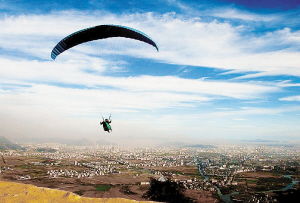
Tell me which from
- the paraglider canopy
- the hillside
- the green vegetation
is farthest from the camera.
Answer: the green vegetation

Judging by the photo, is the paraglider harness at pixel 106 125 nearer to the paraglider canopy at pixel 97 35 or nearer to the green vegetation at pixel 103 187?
the paraglider canopy at pixel 97 35

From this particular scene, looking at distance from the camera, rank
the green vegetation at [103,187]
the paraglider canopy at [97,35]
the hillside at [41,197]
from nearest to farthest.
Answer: the hillside at [41,197], the paraglider canopy at [97,35], the green vegetation at [103,187]

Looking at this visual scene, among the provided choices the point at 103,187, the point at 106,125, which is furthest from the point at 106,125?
the point at 103,187

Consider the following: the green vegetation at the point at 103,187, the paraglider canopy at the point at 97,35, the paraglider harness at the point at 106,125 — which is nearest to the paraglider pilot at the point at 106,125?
the paraglider harness at the point at 106,125

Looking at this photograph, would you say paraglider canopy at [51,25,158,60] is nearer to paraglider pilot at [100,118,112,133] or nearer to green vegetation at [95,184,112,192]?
paraglider pilot at [100,118,112,133]

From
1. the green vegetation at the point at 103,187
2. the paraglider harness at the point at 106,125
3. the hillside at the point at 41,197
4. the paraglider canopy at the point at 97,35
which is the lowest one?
the green vegetation at the point at 103,187

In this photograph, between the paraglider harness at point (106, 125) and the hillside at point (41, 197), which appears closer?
the hillside at point (41, 197)

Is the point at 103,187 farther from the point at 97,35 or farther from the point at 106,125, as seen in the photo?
the point at 97,35

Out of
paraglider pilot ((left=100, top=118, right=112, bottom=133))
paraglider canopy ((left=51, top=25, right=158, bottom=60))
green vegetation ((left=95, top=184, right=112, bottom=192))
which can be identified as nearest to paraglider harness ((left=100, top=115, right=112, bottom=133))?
paraglider pilot ((left=100, top=118, right=112, bottom=133))

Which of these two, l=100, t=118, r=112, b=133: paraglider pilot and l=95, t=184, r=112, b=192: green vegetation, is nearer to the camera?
l=100, t=118, r=112, b=133: paraglider pilot
